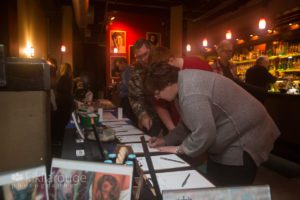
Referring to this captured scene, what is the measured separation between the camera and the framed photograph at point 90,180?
2.33 feet

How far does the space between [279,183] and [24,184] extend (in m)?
2.97

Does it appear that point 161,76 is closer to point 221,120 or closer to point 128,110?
point 221,120

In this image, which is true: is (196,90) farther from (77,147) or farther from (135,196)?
(77,147)

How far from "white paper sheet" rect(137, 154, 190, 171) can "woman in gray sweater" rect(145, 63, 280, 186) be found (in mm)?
55

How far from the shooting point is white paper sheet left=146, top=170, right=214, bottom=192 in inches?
44.5

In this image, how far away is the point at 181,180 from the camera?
1198 millimetres

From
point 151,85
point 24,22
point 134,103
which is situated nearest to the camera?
point 151,85

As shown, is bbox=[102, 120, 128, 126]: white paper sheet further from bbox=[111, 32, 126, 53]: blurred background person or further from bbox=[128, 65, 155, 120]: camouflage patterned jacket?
bbox=[111, 32, 126, 53]: blurred background person

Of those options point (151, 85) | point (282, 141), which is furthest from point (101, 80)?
point (151, 85)

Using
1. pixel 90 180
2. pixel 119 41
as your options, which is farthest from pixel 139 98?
pixel 119 41

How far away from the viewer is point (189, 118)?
52.4 inches

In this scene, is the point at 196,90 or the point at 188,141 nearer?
the point at 196,90

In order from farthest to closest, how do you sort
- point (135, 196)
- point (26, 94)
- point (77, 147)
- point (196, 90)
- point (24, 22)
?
point (24, 22) → point (77, 147) → point (196, 90) → point (26, 94) → point (135, 196)

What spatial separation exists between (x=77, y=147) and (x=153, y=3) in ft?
25.3
